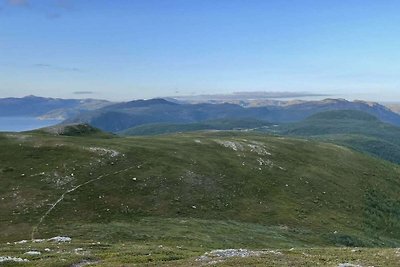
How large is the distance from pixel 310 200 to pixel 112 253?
2392 inches

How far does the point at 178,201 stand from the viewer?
7500cm

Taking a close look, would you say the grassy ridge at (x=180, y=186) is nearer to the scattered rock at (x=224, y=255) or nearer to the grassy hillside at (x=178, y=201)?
the grassy hillside at (x=178, y=201)

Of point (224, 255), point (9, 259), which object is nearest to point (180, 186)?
point (224, 255)

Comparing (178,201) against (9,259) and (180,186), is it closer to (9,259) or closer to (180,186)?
(180,186)

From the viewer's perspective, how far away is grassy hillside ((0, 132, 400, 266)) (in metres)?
51.4

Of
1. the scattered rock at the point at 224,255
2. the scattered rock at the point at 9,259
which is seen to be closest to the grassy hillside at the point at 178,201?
the scattered rock at the point at 9,259

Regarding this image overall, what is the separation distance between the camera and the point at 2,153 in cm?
8212

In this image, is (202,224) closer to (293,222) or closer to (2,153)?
(293,222)

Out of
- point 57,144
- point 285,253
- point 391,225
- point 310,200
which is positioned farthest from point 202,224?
point 391,225

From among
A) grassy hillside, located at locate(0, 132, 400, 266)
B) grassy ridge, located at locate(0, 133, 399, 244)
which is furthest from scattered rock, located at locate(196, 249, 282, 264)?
grassy ridge, located at locate(0, 133, 399, 244)

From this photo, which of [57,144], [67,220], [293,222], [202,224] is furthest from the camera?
[57,144]

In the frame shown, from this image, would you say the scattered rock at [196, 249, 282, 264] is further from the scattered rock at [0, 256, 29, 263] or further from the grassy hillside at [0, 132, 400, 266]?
the scattered rock at [0, 256, 29, 263]

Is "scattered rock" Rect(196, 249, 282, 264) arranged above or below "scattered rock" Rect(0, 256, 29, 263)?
below

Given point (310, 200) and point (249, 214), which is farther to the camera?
point (310, 200)
